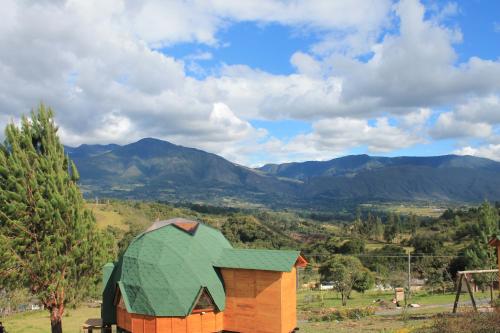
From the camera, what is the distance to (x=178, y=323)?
20172 mm

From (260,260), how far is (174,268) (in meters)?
4.41

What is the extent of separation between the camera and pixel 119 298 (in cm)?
2242

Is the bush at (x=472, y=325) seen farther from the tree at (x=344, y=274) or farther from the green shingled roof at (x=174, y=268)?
the tree at (x=344, y=274)

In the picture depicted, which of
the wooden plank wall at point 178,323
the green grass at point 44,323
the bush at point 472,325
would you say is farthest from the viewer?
the green grass at point 44,323

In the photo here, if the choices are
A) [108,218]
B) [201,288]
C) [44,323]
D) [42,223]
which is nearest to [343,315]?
[201,288]

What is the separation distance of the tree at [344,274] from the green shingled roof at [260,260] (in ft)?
92.5

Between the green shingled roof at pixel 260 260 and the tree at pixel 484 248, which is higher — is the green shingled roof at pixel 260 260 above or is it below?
above

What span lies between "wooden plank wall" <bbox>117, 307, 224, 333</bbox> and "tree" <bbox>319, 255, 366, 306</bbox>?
28.4 metres

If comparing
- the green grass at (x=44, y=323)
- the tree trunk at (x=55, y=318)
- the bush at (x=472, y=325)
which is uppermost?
the bush at (x=472, y=325)

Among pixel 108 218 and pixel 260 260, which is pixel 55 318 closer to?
pixel 260 260

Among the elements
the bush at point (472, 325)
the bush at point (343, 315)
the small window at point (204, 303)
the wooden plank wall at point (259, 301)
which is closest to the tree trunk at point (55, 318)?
the small window at point (204, 303)

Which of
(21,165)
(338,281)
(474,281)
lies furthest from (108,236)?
(474,281)

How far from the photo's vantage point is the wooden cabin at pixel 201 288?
20.1 metres

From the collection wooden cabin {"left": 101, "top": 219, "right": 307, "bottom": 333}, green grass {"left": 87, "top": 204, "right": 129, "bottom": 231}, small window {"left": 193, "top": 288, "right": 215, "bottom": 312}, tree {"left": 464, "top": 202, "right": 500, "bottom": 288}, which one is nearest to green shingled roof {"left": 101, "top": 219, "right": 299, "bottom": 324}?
wooden cabin {"left": 101, "top": 219, "right": 307, "bottom": 333}
